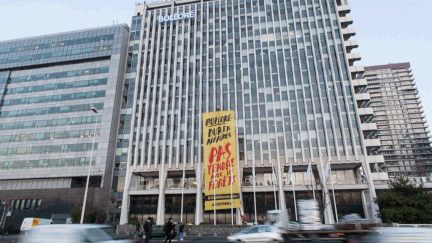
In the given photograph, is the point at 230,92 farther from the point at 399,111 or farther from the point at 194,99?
the point at 399,111

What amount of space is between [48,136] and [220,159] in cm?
4236

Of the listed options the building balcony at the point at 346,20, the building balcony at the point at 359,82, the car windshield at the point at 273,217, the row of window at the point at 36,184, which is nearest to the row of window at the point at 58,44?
the row of window at the point at 36,184

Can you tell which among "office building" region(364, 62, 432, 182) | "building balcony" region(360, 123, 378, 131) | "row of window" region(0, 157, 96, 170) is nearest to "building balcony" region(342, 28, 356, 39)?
"building balcony" region(360, 123, 378, 131)

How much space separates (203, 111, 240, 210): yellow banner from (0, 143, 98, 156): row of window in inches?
1118

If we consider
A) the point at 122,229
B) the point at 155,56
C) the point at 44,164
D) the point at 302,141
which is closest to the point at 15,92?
the point at 44,164

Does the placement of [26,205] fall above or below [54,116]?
below

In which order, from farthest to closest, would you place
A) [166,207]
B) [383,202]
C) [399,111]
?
[399,111] < [166,207] < [383,202]

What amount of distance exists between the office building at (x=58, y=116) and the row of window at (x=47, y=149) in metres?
0.02

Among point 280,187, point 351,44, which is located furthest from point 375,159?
point 351,44

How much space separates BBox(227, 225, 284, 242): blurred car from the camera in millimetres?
16234

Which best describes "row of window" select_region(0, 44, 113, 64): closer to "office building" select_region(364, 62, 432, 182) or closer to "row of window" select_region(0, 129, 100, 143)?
"row of window" select_region(0, 129, 100, 143)

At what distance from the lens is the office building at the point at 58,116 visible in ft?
176

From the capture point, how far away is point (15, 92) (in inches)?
2596

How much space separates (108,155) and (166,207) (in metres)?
16.6
